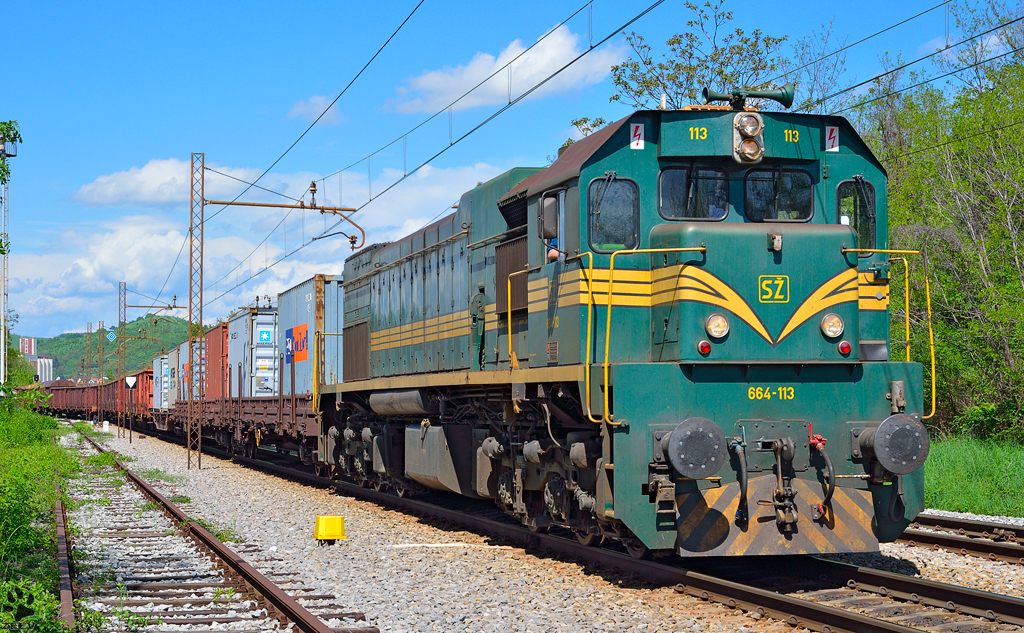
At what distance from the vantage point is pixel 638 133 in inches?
303

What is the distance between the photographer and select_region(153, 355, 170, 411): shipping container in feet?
126

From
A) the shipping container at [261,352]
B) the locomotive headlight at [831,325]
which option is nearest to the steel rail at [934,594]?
the locomotive headlight at [831,325]

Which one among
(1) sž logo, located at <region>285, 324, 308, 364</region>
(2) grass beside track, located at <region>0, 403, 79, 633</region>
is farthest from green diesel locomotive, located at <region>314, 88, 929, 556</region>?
(1) sž logo, located at <region>285, 324, 308, 364</region>

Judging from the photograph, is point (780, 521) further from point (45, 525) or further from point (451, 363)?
point (45, 525)

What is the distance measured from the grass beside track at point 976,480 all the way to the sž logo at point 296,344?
11.9 m

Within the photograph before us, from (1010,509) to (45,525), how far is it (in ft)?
39.1

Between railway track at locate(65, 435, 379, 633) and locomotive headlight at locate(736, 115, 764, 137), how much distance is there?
186 inches

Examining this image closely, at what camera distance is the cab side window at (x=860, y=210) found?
799cm

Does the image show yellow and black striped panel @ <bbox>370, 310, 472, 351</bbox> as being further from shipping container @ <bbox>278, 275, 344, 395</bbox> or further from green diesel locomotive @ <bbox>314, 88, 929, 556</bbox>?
shipping container @ <bbox>278, 275, 344, 395</bbox>

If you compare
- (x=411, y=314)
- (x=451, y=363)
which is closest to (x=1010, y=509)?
(x=451, y=363)

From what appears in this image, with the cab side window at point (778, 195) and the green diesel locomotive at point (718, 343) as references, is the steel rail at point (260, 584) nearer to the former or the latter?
the green diesel locomotive at point (718, 343)

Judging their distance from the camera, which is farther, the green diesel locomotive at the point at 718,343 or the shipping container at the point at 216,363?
the shipping container at the point at 216,363

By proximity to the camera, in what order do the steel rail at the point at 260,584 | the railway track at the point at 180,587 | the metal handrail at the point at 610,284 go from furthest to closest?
1. the metal handrail at the point at 610,284
2. the railway track at the point at 180,587
3. the steel rail at the point at 260,584

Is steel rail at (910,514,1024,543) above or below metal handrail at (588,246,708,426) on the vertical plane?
below
